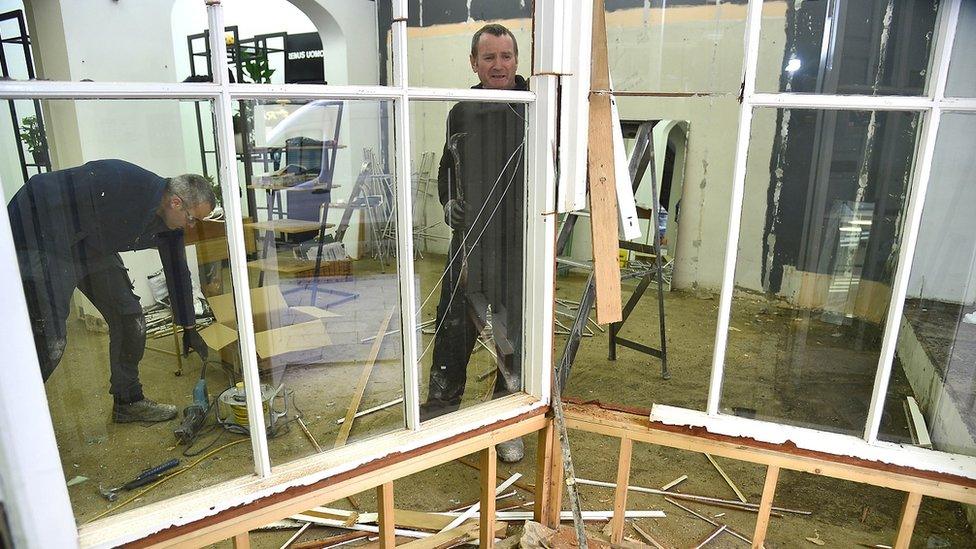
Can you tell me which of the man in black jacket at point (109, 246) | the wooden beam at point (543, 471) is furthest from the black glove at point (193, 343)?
the wooden beam at point (543, 471)

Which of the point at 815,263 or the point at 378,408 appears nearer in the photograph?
the point at 378,408

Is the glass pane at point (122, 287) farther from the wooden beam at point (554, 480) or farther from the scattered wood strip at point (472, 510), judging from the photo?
the scattered wood strip at point (472, 510)

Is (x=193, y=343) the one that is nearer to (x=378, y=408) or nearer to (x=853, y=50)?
(x=378, y=408)

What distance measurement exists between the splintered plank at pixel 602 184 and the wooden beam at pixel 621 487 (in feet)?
1.07

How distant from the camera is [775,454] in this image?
127cm

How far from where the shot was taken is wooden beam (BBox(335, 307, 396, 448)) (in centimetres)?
117

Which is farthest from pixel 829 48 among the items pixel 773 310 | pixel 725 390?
pixel 725 390

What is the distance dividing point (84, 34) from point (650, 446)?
3.16 metres

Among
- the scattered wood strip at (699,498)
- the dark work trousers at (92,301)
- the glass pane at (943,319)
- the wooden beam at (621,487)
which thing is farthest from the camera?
the scattered wood strip at (699,498)

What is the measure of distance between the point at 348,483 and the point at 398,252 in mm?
484

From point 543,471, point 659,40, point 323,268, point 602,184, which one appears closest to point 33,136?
point 323,268

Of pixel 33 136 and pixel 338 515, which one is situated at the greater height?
pixel 33 136

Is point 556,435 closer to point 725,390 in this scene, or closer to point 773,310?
point 725,390

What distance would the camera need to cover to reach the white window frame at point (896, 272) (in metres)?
1.07
